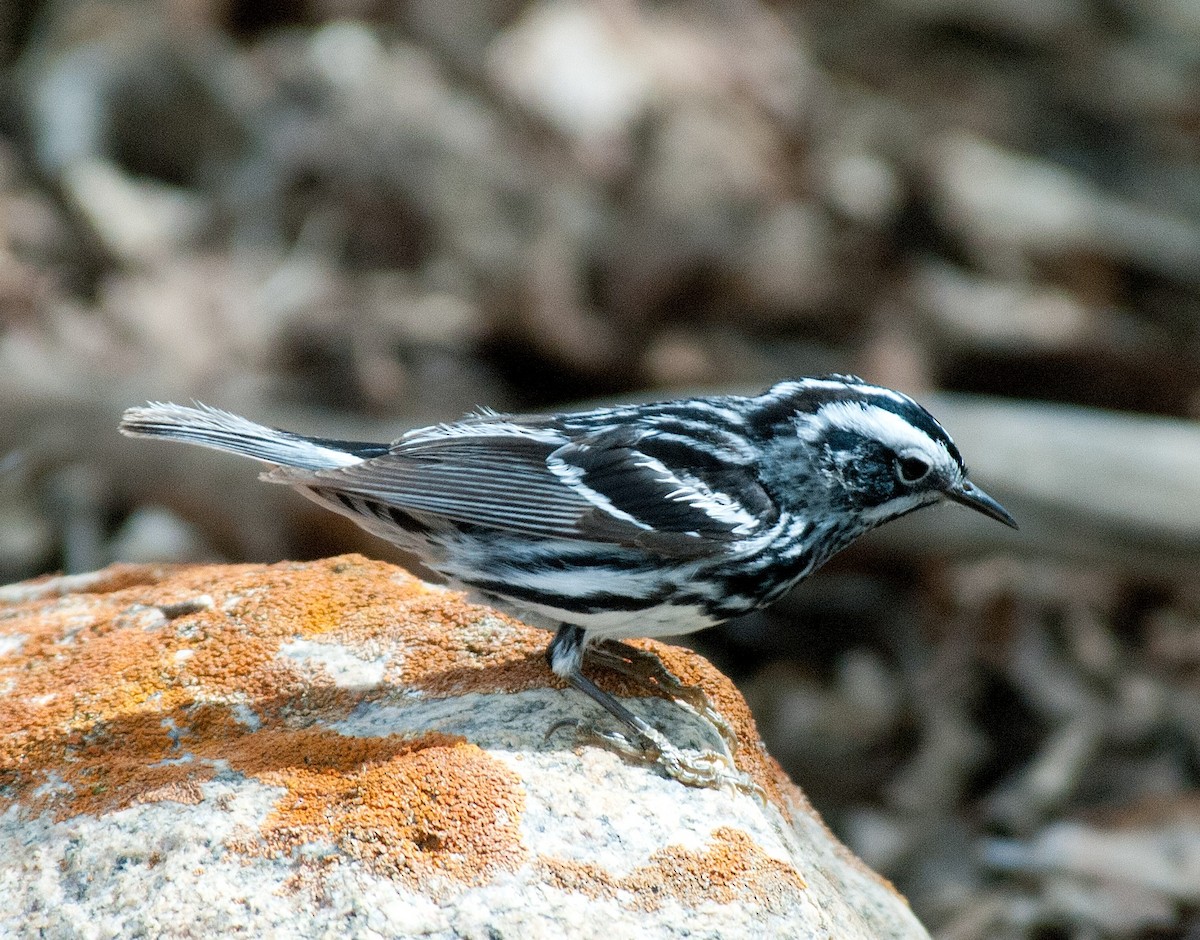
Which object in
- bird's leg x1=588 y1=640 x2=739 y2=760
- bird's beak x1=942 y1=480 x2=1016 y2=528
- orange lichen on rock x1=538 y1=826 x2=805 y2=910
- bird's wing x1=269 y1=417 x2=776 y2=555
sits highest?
bird's beak x1=942 y1=480 x2=1016 y2=528

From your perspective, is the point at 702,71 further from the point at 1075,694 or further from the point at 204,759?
the point at 204,759

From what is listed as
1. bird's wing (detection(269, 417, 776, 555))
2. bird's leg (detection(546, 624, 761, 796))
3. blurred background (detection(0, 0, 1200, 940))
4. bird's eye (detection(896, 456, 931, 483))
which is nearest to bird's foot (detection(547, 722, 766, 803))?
bird's leg (detection(546, 624, 761, 796))

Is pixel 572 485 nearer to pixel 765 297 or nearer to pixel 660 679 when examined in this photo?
pixel 660 679

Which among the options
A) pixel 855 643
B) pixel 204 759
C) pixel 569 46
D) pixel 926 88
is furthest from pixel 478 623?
pixel 926 88

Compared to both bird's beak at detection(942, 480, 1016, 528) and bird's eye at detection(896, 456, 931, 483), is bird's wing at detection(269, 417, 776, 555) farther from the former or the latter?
bird's beak at detection(942, 480, 1016, 528)

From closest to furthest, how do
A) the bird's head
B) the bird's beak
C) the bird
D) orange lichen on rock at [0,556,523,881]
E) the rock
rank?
the rock → orange lichen on rock at [0,556,523,881] → the bird → the bird's head → the bird's beak

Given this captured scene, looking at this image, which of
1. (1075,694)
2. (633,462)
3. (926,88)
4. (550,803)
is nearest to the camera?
(550,803)

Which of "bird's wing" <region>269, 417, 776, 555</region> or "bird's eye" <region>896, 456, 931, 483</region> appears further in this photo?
"bird's eye" <region>896, 456, 931, 483</region>
